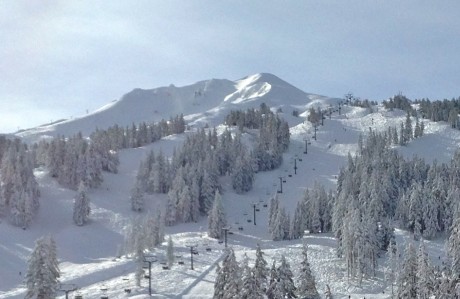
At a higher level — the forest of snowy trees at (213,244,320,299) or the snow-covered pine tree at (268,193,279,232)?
the forest of snowy trees at (213,244,320,299)

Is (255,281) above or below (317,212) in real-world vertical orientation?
above

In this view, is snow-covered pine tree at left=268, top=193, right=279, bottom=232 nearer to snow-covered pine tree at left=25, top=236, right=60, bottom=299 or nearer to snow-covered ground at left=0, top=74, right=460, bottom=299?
snow-covered ground at left=0, top=74, right=460, bottom=299

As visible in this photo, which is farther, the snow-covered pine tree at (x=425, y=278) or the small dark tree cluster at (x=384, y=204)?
the small dark tree cluster at (x=384, y=204)

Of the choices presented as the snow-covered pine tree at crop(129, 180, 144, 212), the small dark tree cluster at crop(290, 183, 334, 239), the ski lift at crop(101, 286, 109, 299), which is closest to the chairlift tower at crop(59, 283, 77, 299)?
the ski lift at crop(101, 286, 109, 299)

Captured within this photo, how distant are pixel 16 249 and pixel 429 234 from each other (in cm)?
7391

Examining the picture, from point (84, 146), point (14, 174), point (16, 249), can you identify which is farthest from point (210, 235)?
point (84, 146)

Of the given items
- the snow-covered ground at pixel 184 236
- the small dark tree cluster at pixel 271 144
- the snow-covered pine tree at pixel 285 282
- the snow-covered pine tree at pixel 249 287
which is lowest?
the snow-covered ground at pixel 184 236

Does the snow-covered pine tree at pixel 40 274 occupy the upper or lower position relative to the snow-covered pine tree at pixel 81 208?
upper

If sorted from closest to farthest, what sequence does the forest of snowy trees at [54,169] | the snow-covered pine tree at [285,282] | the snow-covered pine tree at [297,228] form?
the snow-covered pine tree at [285,282], the snow-covered pine tree at [297,228], the forest of snowy trees at [54,169]

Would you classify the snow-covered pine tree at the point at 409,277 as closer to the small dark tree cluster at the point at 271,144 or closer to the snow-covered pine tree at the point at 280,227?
the snow-covered pine tree at the point at 280,227

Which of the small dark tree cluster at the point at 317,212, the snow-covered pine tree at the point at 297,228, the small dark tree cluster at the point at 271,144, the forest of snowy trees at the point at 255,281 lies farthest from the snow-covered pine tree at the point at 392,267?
the small dark tree cluster at the point at 271,144

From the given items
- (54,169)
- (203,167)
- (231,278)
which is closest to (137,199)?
(203,167)

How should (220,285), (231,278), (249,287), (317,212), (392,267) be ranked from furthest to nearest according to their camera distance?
(317,212) < (392,267) < (220,285) < (231,278) < (249,287)

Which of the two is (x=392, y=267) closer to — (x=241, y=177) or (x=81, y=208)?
(x=81, y=208)
